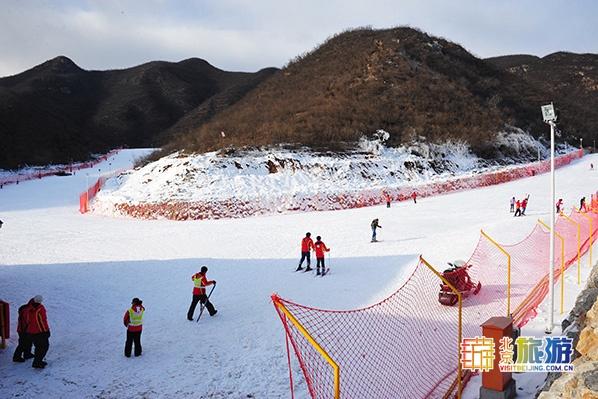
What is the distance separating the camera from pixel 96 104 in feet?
368

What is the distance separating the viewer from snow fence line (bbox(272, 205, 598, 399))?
6.56 meters

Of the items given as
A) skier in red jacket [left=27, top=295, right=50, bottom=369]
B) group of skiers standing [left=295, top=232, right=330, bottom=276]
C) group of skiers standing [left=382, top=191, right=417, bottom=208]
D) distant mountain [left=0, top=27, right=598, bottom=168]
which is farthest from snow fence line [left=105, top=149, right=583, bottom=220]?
skier in red jacket [left=27, top=295, right=50, bottom=369]

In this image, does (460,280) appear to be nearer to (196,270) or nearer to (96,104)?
(196,270)

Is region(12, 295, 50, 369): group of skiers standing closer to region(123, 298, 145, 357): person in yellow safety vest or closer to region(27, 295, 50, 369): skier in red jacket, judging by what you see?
region(27, 295, 50, 369): skier in red jacket

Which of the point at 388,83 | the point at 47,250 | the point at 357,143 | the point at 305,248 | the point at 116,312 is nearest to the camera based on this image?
the point at 116,312

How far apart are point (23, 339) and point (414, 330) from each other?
24.2 feet

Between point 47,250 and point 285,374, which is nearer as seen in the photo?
point 285,374

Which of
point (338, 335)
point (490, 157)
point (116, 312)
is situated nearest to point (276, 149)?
point (490, 157)

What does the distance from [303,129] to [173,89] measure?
93.0 m

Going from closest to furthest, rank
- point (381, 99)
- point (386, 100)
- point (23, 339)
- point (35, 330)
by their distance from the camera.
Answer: point (35, 330), point (23, 339), point (386, 100), point (381, 99)

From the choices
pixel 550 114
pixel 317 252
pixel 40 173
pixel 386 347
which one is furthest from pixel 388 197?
pixel 40 173

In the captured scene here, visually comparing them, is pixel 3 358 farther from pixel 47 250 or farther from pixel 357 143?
pixel 357 143

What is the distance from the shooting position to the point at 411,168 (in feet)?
120

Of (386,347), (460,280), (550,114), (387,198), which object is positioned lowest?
(386,347)
